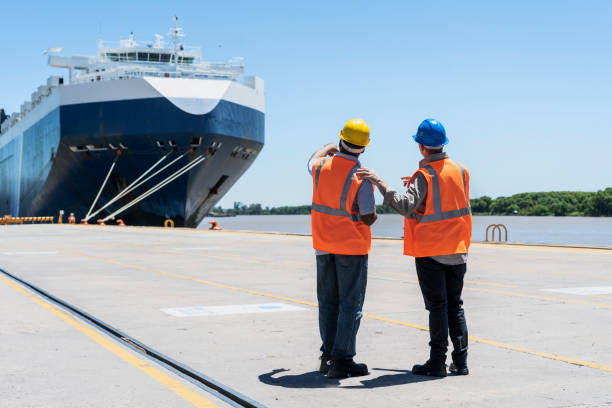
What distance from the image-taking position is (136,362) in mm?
5754

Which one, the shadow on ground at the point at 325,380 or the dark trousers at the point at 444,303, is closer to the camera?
the shadow on ground at the point at 325,380

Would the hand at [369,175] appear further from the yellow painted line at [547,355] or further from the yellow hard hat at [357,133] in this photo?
the yellow painted line at [547,355]

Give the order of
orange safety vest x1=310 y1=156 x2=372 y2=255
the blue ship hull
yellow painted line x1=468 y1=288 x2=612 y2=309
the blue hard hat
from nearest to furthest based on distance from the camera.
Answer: orange safety vest x1=310 y1=156 x2=372 y2=255 → the blue hard hat → yellow painted line x1=468 y1=288 x2=612 y2=309 → the blue ship hull

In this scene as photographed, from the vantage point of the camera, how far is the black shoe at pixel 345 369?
5254 millimetres

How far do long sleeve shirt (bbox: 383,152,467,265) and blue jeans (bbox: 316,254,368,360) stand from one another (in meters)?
0.45

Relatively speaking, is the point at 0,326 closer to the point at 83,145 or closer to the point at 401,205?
the point at 401,205

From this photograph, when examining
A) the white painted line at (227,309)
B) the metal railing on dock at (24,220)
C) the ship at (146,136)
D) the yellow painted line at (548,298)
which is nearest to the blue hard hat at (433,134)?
the white painted line at (227,309)

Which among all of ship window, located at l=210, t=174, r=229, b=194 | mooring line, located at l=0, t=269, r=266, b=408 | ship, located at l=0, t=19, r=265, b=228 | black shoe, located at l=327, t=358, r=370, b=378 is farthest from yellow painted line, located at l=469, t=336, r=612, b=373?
ship window, located at l=210, t=174, r=229, b=194

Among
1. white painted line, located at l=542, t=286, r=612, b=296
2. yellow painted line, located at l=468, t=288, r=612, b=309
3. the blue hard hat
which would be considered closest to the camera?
the blue hard hat

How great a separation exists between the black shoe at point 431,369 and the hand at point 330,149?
172cm

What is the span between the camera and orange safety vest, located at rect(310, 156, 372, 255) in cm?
537

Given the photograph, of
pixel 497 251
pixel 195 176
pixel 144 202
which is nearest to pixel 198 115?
pixel 195 176

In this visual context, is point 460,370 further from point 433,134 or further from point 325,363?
point 433,134

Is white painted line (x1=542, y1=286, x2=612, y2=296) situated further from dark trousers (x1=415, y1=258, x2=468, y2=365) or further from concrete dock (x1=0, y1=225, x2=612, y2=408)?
dark trousers (x1=415, y1=258, x2=468, y2=365)
